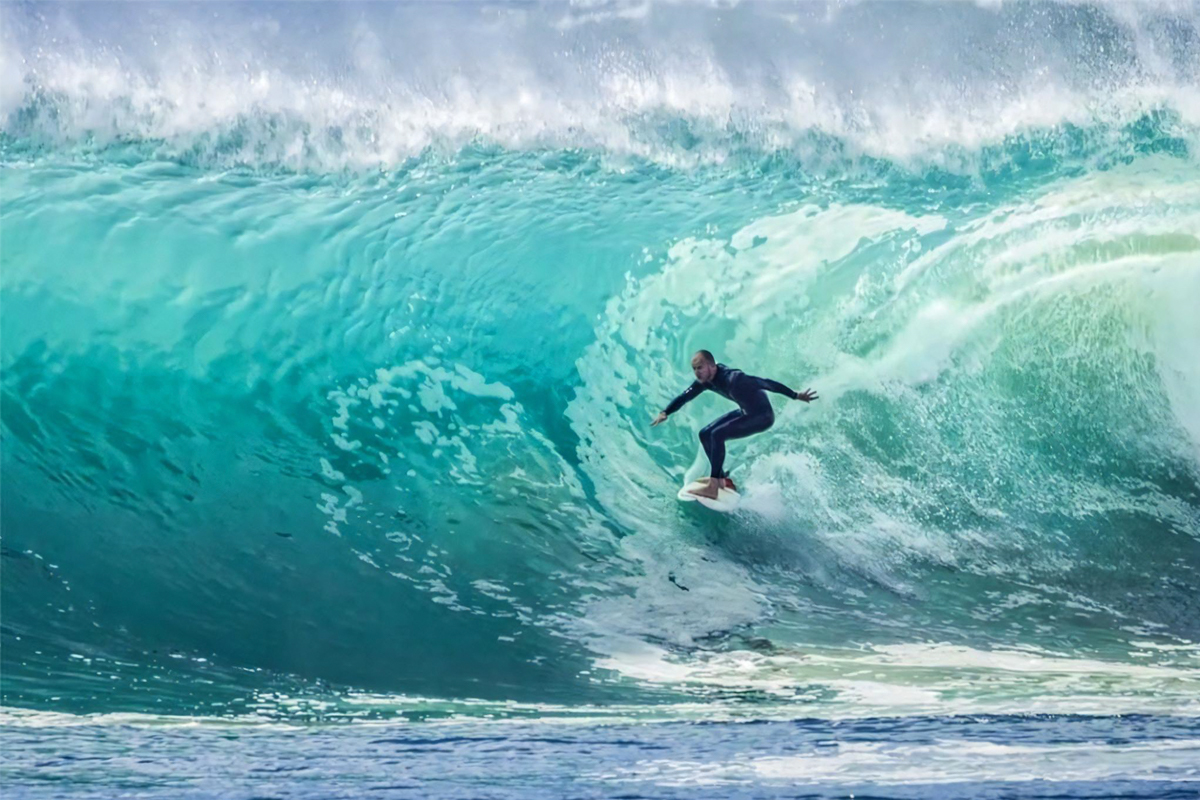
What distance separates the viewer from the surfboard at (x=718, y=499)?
4438 mm

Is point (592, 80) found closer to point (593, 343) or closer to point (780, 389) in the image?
point (593, 343)

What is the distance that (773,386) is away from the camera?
424 centimetres

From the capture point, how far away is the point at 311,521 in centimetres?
433

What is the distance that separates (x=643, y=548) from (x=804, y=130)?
185cm

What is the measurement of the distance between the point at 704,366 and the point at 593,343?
1.97 ft

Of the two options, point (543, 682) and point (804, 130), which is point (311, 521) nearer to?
point (543, 682)

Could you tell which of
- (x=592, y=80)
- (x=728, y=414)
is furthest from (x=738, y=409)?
(x=592, y=80)

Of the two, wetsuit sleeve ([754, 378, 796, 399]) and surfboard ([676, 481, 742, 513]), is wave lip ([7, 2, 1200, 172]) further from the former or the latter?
surfboard ([676, 481, 742, 513])

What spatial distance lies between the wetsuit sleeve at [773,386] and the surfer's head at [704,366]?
0.54ft

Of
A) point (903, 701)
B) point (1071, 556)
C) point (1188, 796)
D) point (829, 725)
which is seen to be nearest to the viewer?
point (1188, 796)

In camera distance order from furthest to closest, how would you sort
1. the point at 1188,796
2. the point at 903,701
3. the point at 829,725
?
the point at 903,701 → the point at 829,725 → the point at 1188,796

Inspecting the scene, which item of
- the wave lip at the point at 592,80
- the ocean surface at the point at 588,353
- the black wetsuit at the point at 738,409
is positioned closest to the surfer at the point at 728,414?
the black wetsuit at the point at 738,409

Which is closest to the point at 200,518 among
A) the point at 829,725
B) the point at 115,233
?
the point at 115,233

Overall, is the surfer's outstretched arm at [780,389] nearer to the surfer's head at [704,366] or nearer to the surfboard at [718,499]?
the surfer's head at [704,366]
